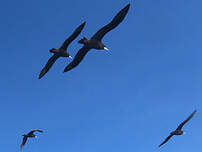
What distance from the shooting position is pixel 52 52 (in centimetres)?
3095

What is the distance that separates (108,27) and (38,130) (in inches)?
779

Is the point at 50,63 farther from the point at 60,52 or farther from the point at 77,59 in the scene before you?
the point at 77,59

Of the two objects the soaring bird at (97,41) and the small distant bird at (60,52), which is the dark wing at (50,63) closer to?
the small distant bird at (60,52)

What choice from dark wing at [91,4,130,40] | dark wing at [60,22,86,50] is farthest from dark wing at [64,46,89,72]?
dark wing at [91,4,130,40]

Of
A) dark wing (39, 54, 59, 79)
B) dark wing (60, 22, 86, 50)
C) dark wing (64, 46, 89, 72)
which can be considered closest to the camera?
dark wing (60, 22, 86, 50)

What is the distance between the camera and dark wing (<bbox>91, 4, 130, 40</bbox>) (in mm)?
26438

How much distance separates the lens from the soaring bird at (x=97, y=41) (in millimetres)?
26684

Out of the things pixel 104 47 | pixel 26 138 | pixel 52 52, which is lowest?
pixel 104 47

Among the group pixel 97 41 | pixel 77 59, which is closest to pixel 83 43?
pixel 97 41

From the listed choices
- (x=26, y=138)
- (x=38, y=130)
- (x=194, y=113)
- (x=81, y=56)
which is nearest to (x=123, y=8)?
(x=81, y=56)

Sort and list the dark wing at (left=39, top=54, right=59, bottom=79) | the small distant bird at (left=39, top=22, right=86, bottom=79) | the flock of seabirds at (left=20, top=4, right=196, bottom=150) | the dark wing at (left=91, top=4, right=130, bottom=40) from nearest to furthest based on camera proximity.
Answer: the dark wing at (left=91, top=4, right=130, bottom=40)
the flock of seabirds at (left=20, top=4, right=196, bottom=150)
the small distant bird at (left=39, top=22, right=86, bottom=79)
the dark wing at (left=39, top=54, right=59, bottom=79)

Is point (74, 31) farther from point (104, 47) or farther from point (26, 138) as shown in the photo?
point (26, 138)

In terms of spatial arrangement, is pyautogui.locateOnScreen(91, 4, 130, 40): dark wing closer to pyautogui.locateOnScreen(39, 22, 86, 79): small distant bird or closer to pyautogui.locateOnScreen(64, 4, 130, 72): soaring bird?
pyautogui.locateOnScreen(64, 4, 130, 72): soaring bird

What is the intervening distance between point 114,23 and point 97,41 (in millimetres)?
2504
